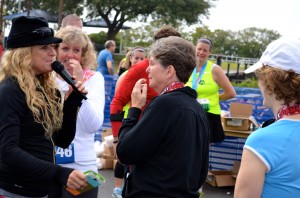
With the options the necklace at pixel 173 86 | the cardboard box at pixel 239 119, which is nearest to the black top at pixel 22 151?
the necklace at pixel 173 86

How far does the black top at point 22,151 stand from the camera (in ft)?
7.82

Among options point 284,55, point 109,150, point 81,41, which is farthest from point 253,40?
point 284,55

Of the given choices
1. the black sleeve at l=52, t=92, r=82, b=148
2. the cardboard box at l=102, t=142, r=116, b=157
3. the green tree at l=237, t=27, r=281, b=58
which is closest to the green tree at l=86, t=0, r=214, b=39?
the green tree at l=237, t=27, r=281, b=58

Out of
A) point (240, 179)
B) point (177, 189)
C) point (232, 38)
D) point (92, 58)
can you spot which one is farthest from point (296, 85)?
point (232, 38)

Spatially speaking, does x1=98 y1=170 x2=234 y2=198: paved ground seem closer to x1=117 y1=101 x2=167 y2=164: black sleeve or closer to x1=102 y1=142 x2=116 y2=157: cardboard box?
x1=102 y1=142 x2=116 y2=157: cardboard box

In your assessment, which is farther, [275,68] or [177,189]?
[177,189]

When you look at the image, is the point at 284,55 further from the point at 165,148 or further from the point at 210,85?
the point at 210,85

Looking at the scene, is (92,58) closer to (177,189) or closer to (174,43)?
(174,43)

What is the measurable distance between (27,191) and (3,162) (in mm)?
219

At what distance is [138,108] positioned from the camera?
9.16ft

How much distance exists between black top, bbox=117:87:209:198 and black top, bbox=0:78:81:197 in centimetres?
37

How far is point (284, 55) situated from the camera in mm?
2109

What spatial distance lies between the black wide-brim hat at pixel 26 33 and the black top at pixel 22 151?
0.23 metres

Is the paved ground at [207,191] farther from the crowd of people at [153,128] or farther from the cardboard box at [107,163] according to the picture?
the crowd of people at [153,128]
